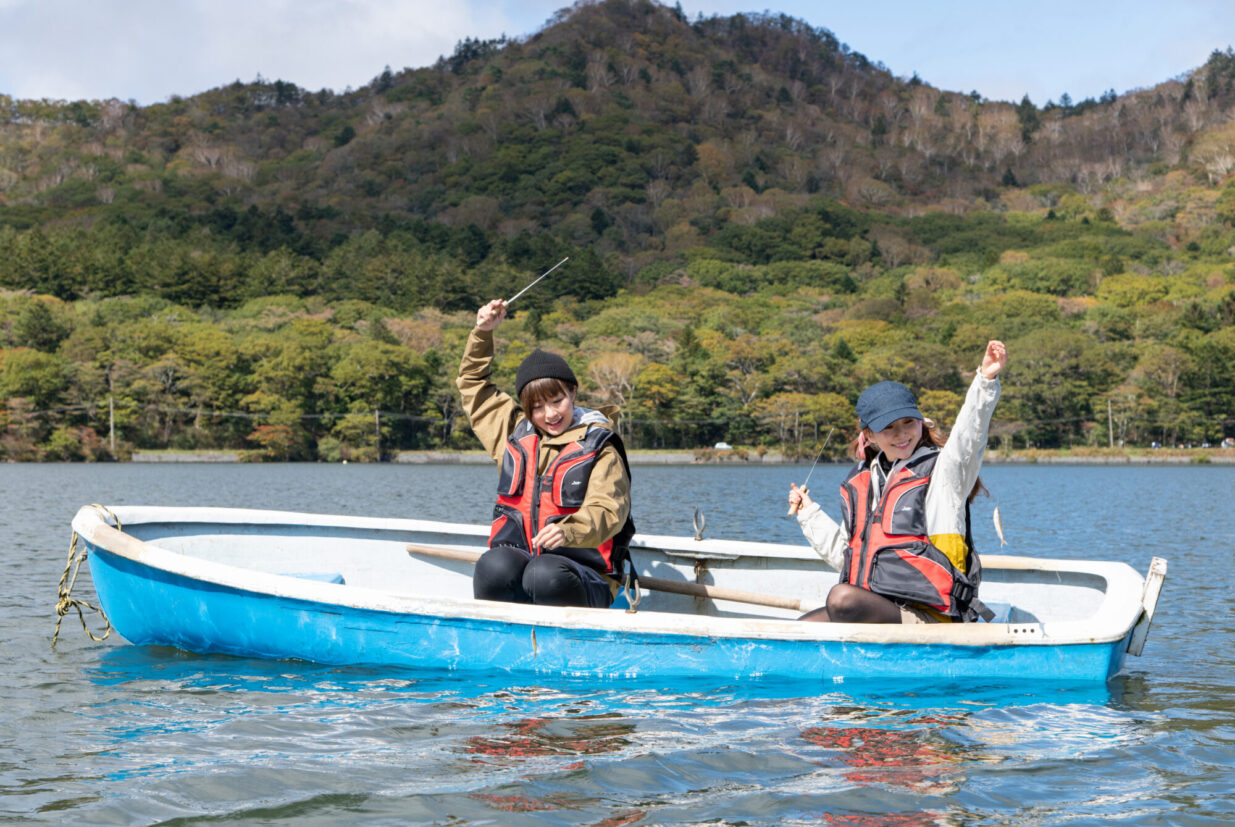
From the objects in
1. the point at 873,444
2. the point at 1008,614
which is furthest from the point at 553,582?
the point at 1008,614

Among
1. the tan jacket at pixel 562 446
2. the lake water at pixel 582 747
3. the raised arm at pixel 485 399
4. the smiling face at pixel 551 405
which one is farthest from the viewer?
the raised arm at pixel 485 399

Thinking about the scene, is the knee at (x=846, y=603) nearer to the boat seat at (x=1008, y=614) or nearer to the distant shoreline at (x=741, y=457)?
the boat seat at (x=1008, y=614)

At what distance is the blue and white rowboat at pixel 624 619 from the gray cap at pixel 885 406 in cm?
101

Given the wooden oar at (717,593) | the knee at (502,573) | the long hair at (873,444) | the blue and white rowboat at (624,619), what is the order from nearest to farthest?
the long hair at (873,444) → the blue and white rowboat at (624,619) → the knee at (502,573) → the wooden oar at (717,593)

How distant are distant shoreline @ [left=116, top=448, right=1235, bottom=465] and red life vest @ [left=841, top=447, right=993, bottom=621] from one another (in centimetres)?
6480

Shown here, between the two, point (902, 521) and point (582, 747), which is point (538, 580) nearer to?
point (582, 747)

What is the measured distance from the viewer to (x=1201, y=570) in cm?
1230

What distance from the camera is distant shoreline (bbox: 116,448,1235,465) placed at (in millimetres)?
71188

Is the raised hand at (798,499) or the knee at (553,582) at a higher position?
the raised hand at (798,499)

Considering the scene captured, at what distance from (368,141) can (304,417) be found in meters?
121

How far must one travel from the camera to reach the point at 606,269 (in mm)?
134375

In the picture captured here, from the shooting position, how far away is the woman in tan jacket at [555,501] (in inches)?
220

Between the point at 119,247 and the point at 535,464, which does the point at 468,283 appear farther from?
the point at 535,464

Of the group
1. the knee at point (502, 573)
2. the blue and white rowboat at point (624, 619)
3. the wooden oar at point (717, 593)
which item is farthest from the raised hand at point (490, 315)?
the wooden oar at point (717, 593)
